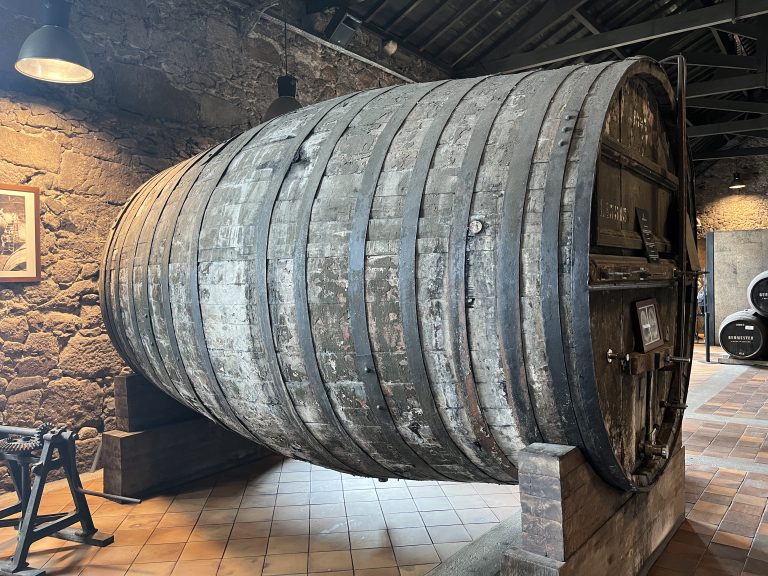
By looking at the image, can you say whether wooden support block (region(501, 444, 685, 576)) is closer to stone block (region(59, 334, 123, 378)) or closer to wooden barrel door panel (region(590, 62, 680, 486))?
wooden barrel door panel (region(590, 62, 680, 486))

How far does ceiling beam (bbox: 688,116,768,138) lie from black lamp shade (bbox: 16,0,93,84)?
11.4 meters

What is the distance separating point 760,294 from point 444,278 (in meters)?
8.21

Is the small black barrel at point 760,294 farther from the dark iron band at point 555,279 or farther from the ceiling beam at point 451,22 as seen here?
the dark iron band at point 555,279

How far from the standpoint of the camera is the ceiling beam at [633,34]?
596 centimetres

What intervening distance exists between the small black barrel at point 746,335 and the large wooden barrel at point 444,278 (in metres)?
6.96

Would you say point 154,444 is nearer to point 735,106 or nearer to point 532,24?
point 532,24

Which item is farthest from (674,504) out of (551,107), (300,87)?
(300,87)

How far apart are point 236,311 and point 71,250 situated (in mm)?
2543

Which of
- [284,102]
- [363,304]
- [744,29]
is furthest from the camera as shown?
[744,29]

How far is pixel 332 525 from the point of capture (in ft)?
9.14

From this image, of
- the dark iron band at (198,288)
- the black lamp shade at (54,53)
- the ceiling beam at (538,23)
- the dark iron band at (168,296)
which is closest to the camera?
the dark iron band at (198,288)

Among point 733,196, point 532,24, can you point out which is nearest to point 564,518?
point 532,24

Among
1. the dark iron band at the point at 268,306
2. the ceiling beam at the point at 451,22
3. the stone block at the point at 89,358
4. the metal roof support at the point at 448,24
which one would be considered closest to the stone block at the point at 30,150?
the stone block at the point at 89,358

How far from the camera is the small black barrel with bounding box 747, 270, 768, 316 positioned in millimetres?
7773
